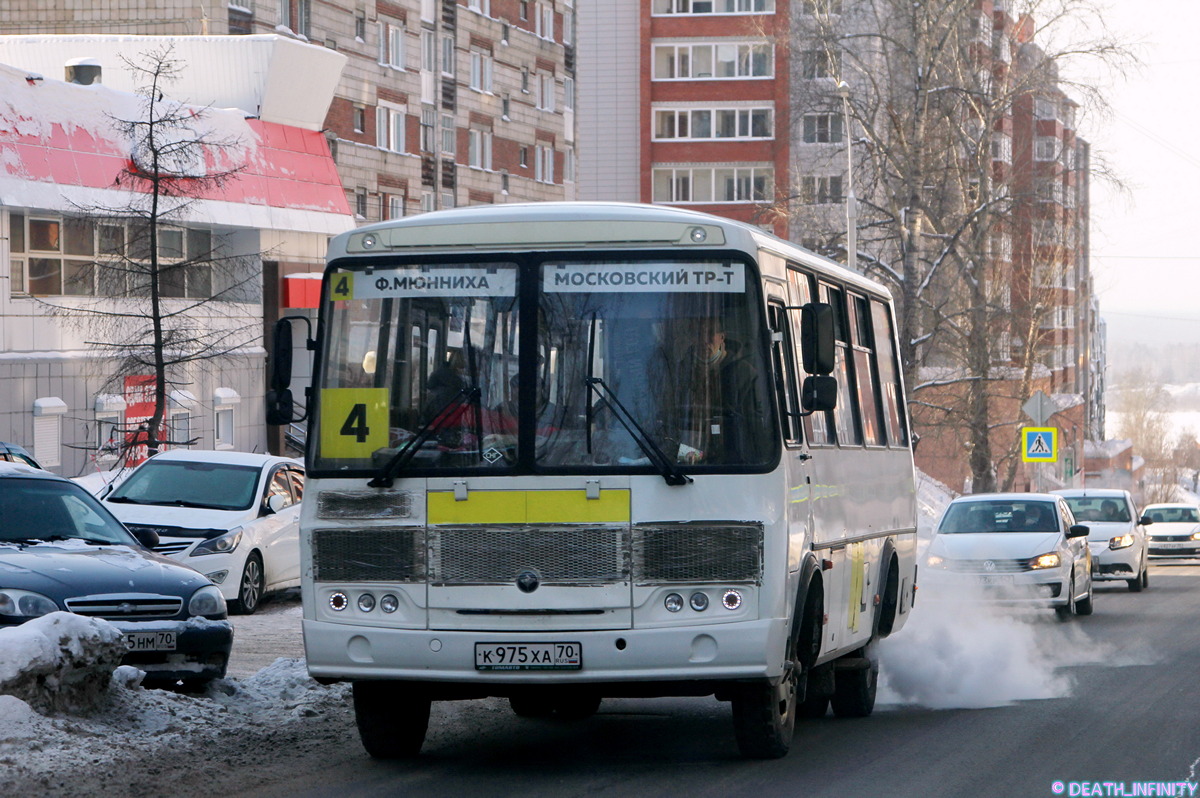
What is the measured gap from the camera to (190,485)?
1889 cm

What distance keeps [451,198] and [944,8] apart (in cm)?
2335

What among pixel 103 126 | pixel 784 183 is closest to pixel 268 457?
pixel 103 126

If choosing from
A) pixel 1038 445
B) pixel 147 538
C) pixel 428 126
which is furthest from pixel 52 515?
pixel 428 126

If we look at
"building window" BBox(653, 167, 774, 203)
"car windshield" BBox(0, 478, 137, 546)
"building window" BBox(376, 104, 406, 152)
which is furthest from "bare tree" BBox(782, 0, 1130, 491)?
"building window" BBox(653, 167, 774, 203)

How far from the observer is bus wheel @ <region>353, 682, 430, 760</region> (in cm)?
949

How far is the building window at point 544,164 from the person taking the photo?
7000 centimetres

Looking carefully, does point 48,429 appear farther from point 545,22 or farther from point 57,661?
point 545,22

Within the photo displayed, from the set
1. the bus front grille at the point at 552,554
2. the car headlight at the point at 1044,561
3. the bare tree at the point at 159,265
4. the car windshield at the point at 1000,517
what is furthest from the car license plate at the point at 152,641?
the bare tree at the point at 159,265

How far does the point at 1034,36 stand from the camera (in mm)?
43656

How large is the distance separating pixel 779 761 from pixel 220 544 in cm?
959

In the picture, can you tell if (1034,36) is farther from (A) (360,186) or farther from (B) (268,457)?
(B) (268,457)

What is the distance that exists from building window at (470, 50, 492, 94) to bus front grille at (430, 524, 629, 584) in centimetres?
5626

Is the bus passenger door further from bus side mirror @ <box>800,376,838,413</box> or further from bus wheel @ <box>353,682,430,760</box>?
bus wheel @ <box>353,682,430,760</box>

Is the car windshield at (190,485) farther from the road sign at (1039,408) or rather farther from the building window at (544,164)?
the building window at (544,164)
